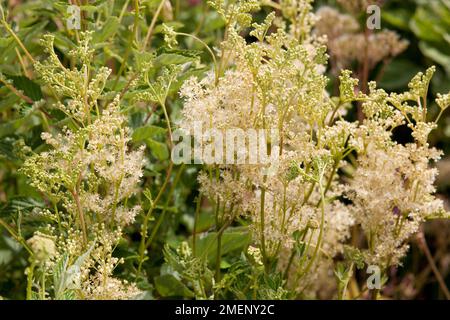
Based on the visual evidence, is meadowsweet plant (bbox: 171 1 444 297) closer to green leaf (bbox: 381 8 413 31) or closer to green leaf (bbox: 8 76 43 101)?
green leaf (bbox: 8 76 43 101)

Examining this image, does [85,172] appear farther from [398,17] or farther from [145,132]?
[398,17]

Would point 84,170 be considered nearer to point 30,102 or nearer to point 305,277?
point 30,102

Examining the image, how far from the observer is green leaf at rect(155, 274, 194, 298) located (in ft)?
3.33

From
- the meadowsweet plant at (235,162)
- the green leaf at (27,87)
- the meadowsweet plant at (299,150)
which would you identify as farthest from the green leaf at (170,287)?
the green leaf at (27,87)

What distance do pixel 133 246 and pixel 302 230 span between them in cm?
31

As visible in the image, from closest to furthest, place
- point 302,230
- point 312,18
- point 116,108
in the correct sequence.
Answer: point 116,108, point 302,230, point 312,18

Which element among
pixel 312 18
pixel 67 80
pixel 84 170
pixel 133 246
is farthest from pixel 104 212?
pixel 312 18

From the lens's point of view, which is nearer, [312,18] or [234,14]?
[234,14]

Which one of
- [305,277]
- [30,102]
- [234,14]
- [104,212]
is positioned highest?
[234,14]

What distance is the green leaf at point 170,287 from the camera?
3.33 feet

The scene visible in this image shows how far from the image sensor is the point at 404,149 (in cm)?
87

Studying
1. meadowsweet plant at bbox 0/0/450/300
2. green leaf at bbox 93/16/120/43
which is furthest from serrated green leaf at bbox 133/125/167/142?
green leaf at bbox 93/16/120/43

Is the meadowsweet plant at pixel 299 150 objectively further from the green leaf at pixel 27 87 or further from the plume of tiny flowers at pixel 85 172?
the green leaf at pixel 27 87

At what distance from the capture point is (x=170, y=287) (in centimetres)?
104
